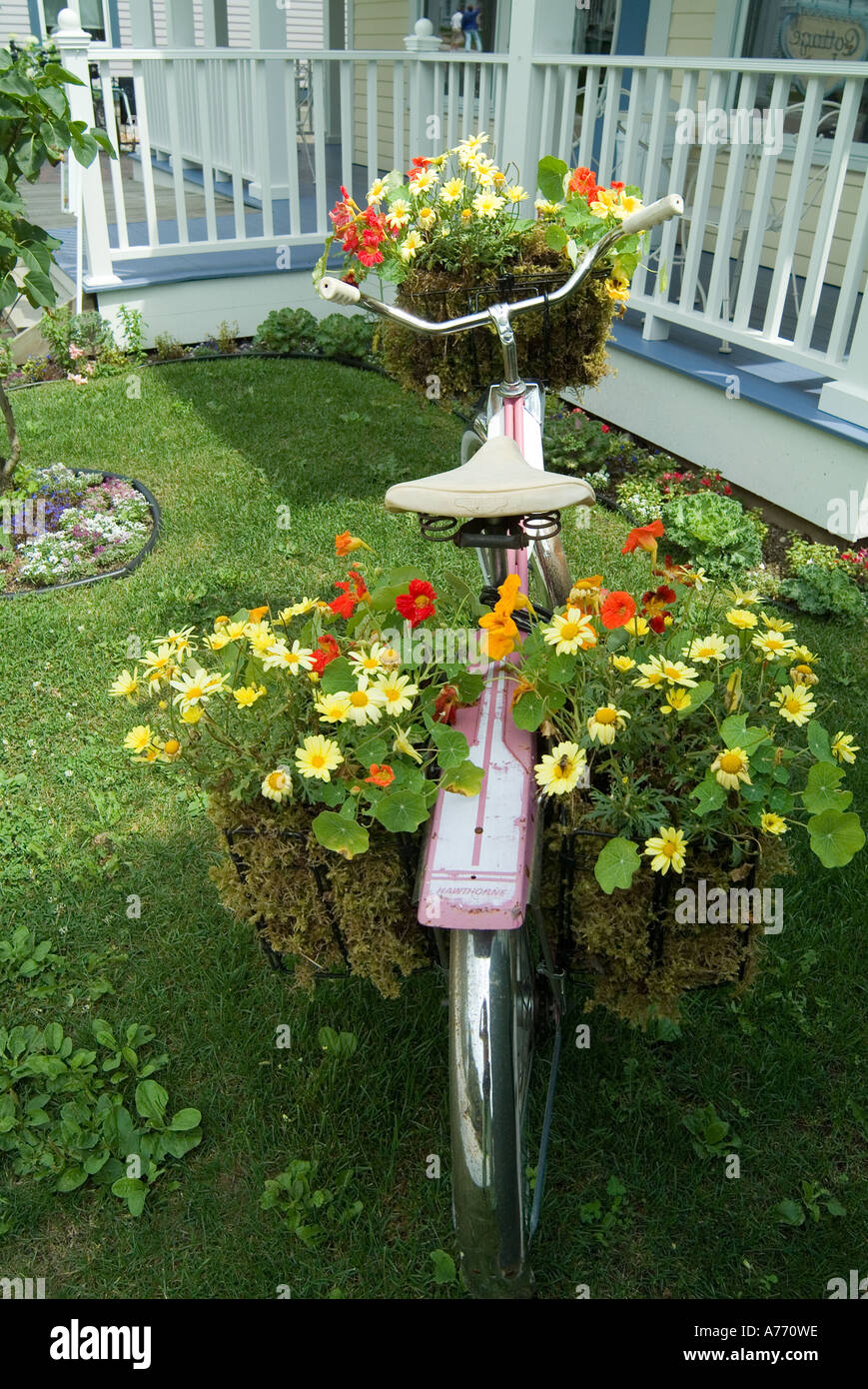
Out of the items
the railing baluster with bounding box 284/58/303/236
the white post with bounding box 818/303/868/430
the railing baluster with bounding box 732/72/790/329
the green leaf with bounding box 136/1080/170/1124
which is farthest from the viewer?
the railing baluster with bounding box 284/58/303/236

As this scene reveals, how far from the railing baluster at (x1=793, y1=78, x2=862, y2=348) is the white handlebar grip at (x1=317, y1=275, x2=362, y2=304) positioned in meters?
2.64

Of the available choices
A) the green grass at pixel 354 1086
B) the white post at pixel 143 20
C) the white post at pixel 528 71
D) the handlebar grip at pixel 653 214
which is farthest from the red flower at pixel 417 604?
the white post at pixel 143 20

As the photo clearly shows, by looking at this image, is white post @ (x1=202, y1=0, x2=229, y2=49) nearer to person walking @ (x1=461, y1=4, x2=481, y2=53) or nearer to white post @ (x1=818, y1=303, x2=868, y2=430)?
person walking @ (x1=461, y1=4, x2=481, y2=53)

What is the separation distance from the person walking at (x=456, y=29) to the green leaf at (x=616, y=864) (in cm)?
952

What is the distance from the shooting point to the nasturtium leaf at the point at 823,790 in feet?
4.65

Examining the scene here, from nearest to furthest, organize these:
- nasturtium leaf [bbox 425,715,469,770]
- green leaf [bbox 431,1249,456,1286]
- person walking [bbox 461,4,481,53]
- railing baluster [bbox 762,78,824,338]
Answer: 1. nasturtium leaf [bbox 425,715,469,770]
2. green leaf [bbox 431,1249,456,1286]
3. railing baluster [bbox 762,78,824,338]
4. person walking [bbox 461,4,481,53]

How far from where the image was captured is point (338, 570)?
3.91 metres

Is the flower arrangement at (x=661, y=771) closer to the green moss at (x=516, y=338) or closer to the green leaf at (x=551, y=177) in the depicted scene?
the green moss at (x=516, y=338)

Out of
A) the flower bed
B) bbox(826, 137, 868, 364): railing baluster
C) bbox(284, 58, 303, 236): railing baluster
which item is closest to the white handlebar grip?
the flower bed

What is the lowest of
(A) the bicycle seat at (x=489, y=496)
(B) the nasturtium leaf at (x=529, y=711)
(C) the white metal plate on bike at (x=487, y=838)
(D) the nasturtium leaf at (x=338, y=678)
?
(C) the white metal plate on bike at (x=487, y=838)

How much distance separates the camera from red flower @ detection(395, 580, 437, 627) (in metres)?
1.53

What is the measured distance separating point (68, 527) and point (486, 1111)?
3477 millimetres

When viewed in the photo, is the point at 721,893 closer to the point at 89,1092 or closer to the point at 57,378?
the point at 89,1092
